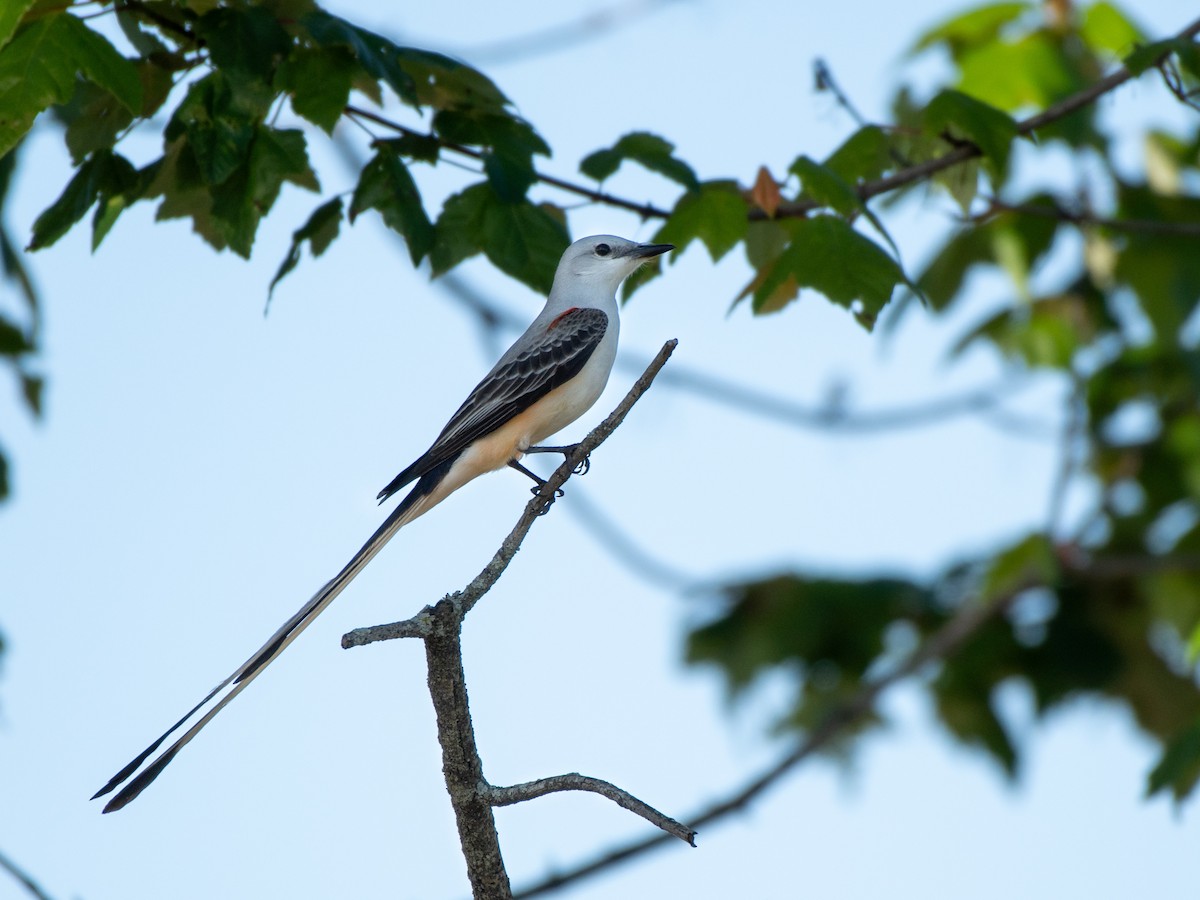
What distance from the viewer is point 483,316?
893 cm

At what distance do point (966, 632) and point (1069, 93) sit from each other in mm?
3873

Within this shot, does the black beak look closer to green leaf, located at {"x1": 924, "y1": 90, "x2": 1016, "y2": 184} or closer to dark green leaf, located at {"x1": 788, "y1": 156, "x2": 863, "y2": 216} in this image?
dark green leaf, located at {"x1": 788, "y1": 156, "x2": 863, "y2": 216}

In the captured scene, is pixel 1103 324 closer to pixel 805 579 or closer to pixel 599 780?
pixel 805 579

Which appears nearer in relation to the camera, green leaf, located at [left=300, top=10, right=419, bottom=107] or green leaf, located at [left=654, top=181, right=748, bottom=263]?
green leaf, located at [left=300, top=10, right=419, bottom=107]

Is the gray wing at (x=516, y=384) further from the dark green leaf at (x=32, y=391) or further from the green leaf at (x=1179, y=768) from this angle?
the green leaf at (x=1179, y=768)

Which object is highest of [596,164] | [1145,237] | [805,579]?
[1145,237]

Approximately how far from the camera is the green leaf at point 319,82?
448 centimetres

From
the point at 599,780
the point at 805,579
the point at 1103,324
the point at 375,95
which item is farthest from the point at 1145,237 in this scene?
the point at 599,780

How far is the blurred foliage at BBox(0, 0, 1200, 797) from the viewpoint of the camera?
14.9 feet

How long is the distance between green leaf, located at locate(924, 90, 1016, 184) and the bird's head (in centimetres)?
234

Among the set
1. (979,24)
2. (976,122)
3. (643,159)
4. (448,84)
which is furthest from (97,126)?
(979,24)

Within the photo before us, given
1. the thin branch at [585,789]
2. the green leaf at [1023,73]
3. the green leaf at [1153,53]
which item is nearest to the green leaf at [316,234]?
the thin branch at [585,789]

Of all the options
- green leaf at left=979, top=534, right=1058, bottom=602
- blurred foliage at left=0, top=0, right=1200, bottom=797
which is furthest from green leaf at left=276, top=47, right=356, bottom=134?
green leaf at left=979, top=534, right=1058, bottom=602

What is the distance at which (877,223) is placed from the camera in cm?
486
